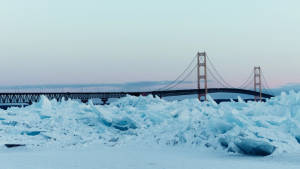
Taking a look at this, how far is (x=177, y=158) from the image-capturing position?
4395 millimetres

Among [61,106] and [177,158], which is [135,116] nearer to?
[61,106]

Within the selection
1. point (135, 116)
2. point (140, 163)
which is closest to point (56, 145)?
point (135, 116)

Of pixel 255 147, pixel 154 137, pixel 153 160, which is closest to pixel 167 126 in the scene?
pixel 154 137

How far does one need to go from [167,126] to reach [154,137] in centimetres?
35

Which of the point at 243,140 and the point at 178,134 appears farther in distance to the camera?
the point at 178,134

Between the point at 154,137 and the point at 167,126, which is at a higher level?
the point at 167,126

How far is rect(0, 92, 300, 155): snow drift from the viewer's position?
4.63 m

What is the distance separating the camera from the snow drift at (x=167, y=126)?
4.63 m

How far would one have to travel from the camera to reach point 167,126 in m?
5.90

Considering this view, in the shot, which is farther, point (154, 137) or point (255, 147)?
point (154, 137)

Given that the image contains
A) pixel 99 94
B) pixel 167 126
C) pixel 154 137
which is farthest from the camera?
pixel 99 94

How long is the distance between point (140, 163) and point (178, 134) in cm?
141

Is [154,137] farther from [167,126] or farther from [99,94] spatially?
[99,94]

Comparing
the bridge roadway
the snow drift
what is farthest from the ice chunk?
the bridge roadway
